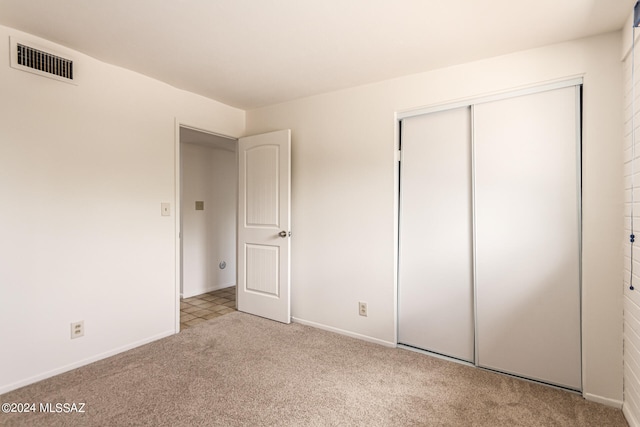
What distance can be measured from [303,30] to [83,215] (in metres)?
2.04

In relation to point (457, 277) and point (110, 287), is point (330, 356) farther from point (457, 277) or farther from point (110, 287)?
point (110, 287)

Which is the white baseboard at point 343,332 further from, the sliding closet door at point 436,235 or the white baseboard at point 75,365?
the white baseboard at point 75,365

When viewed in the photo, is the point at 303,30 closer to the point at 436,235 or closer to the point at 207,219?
the point at 436,235

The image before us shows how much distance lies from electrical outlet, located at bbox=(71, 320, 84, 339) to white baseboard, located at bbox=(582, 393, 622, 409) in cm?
341

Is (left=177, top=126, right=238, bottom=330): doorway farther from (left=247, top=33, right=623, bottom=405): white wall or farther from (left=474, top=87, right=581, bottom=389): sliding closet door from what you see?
(left=474, top=87, right=581, bottom=389): sliding closet door

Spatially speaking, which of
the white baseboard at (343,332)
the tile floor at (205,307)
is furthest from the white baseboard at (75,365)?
the white baseboard at (343,332)

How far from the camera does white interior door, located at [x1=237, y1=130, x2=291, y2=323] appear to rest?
3.20m

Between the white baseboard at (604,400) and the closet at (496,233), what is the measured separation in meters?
0.09

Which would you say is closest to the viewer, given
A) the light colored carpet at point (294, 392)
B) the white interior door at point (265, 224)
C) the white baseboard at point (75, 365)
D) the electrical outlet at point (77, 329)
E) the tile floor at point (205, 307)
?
the light colored carpet at point (294, 392)

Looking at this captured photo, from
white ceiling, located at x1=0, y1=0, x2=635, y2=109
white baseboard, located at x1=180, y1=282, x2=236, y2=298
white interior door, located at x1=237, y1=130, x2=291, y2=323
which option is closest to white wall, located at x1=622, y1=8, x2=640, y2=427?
white ceiling, located at x1=0, y1=0, x2=635, y2=109

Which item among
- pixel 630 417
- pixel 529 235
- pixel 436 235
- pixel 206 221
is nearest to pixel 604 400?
pixel 630 417

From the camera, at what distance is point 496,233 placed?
2252 mm

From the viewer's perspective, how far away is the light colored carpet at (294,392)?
1.75m

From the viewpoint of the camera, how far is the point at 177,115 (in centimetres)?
295
